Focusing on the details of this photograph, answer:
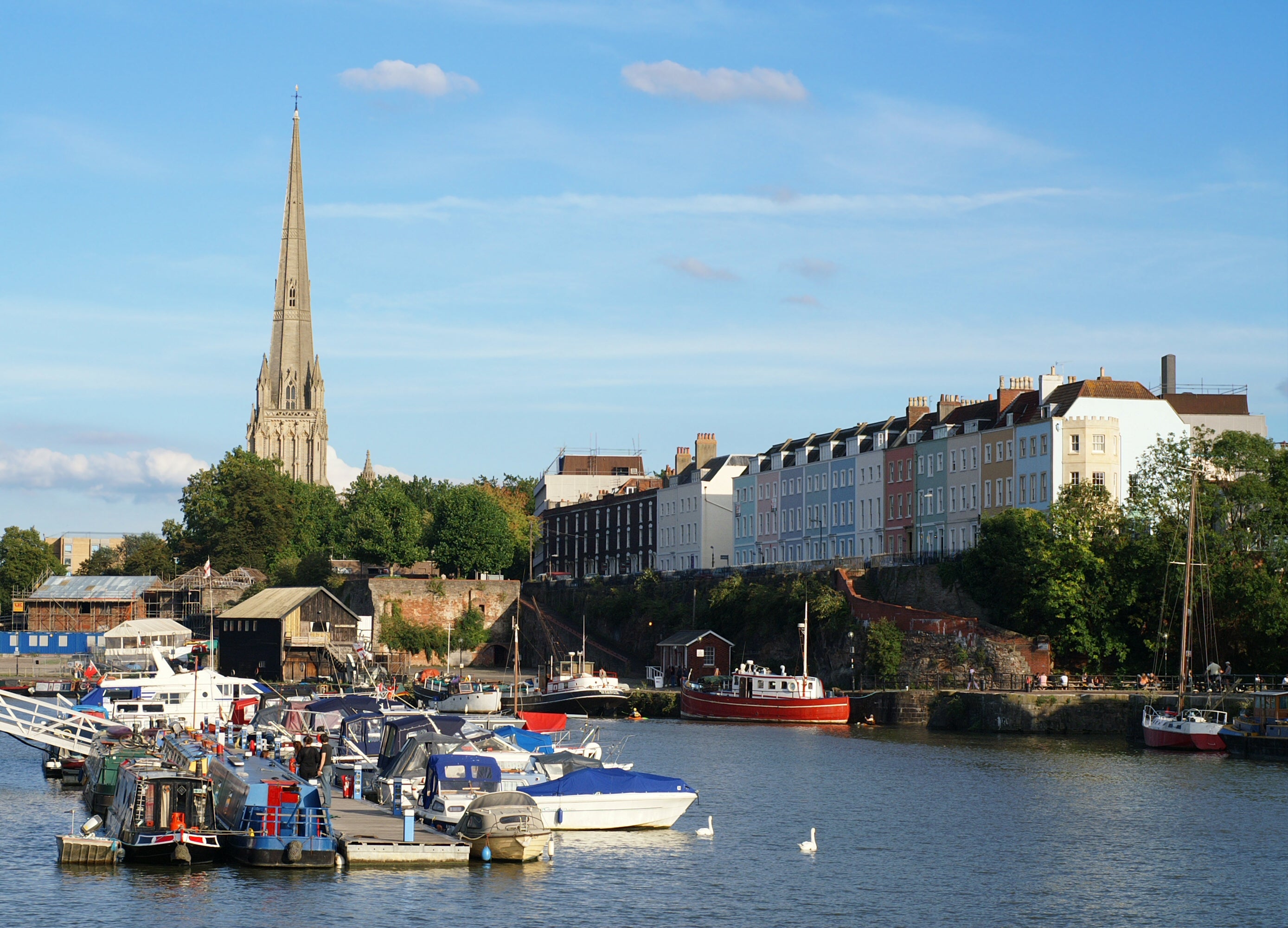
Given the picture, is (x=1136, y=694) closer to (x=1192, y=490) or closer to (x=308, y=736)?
(x=1192, y=490)

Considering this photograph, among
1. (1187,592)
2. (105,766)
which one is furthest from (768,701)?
(105,766)

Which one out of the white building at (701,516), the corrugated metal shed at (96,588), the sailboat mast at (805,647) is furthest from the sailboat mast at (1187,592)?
the corrugated metal shed at (96,588)

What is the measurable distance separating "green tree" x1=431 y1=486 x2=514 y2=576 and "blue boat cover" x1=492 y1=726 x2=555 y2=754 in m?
79.8

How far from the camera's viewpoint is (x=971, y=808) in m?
48.6

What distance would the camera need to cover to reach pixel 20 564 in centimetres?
18025

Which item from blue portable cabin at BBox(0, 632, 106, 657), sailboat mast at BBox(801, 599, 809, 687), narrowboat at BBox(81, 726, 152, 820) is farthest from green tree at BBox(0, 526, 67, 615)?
narrowboat at BBox(81, 726, 152, 820)

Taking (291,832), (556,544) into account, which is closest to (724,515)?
(556,544)

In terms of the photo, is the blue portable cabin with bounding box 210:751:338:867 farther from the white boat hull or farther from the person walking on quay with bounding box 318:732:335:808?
the white boat hull

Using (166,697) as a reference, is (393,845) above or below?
below

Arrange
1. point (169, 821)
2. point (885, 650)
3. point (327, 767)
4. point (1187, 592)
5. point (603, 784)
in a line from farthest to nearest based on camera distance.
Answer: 1. point (885, 650)
2. point (1187, 592)
3. point (327, 767)
4. point (603, 784)
5. point (169, 821)

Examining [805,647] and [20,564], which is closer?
[805,647]

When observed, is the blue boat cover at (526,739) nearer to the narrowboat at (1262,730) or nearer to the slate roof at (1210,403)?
the narrowboat at (1262,730)

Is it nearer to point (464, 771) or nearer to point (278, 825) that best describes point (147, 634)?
point (464, 771)

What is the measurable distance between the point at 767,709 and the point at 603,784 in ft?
129
